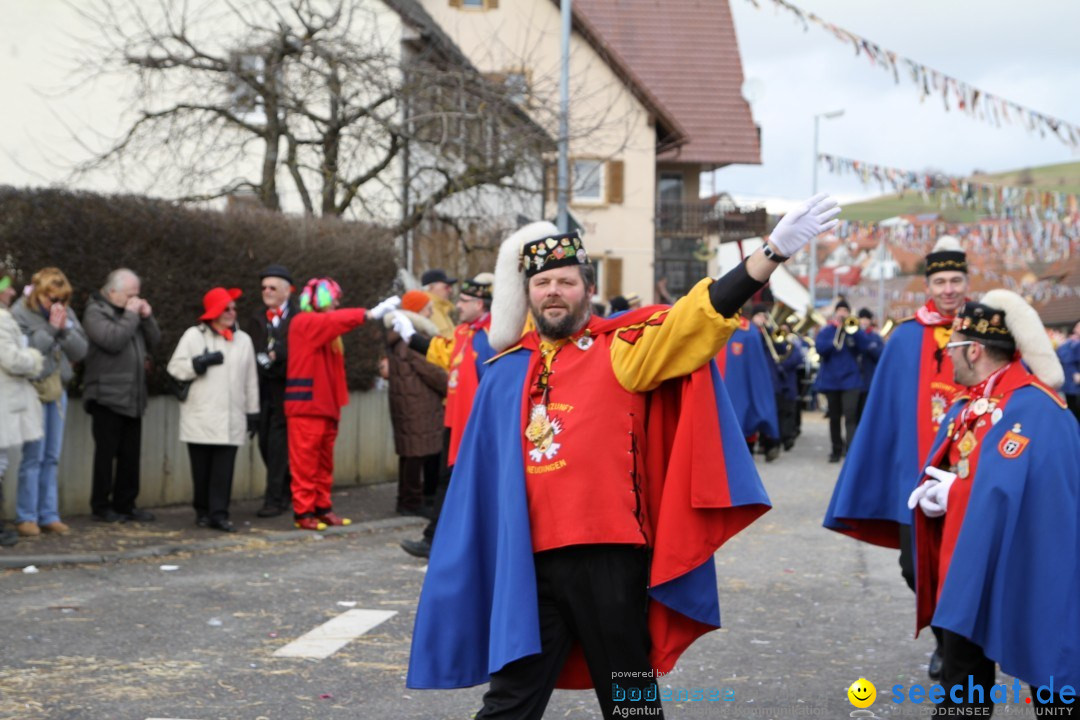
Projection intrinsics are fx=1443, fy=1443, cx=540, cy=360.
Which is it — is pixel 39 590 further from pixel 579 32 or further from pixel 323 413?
pixel 579 32

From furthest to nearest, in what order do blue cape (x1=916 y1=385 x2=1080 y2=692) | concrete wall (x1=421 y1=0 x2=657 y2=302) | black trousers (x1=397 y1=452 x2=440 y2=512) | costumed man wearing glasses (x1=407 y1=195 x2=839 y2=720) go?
concrete wall (x1=421 y1=0 x2=657 y2=302)
black trousers (x1=397 y1=452 x2=440 y2=512)
blue cape (x1=916 y1=385 x2=1080 y2=692)
costumed man wearing glasses (x1=407 y1=195 x2=839 y2=720)


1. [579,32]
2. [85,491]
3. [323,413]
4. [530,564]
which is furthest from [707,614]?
[579,32]

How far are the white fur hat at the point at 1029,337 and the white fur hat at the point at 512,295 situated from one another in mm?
1881

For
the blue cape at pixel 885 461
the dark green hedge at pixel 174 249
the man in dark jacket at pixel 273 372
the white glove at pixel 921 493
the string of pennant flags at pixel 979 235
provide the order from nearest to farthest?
the white glove at pixel 921 493, the blue cape at pixel 885 461, the dark green hedge at pixel 174 249, the man in dark jacket at pixel 273 372, the string of pennant flags at pixel 979 235

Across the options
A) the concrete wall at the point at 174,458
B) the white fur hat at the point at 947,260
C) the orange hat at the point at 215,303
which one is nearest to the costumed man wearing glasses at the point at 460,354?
the orange hat at the point at 215,303

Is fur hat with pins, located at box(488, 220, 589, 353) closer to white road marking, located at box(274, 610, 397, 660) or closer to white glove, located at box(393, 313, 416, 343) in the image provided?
white road marking, located at box(274, 610, 397, 660)

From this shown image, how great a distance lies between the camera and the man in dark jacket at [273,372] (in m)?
12.0

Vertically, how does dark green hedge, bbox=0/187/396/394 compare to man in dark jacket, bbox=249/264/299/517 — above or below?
above

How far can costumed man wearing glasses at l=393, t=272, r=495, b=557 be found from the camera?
29.9 ft

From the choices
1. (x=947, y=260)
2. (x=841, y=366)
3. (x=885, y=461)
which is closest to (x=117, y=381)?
(x=885, y=461)

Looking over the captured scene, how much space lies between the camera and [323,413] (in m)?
11.5

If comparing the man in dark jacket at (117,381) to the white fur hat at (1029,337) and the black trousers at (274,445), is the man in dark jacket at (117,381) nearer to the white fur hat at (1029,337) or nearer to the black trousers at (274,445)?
the black trousers at (274,445)

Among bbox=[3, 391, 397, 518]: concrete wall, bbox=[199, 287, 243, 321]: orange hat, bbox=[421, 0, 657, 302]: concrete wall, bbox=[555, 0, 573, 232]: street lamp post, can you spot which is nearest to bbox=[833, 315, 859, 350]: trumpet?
bbox=[555, 0, 573, 232]: street lamp post

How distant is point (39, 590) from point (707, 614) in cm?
570
